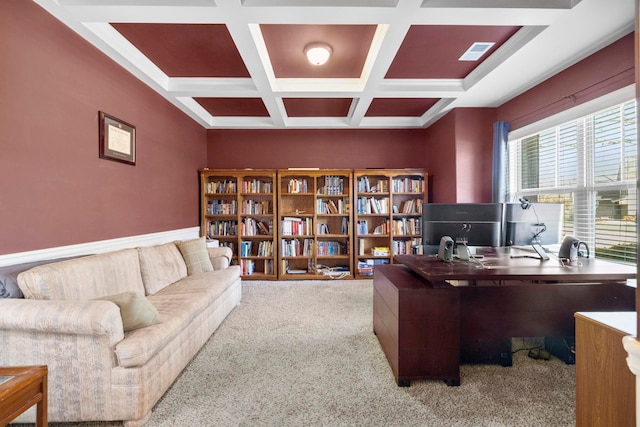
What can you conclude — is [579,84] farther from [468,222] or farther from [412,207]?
[412,207]

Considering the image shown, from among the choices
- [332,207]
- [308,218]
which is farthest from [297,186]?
[332,207]

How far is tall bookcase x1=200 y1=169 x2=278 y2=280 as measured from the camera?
461 centimetres

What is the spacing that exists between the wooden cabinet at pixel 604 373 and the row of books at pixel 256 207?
4.15m

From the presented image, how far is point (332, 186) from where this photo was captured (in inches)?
Answer: 187

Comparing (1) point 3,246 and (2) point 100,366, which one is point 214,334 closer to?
(2) point 100,366

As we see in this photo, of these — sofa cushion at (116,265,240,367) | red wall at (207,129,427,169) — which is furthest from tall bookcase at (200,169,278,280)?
sofa cushion at (116,265,240,367)

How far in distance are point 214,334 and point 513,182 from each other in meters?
4.04

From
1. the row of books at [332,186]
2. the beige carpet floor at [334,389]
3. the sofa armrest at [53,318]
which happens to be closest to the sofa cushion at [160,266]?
the beige carpet floor at [334,389]

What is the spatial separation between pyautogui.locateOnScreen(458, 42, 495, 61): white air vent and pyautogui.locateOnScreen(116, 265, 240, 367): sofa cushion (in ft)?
11.3

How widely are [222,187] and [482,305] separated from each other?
406cm

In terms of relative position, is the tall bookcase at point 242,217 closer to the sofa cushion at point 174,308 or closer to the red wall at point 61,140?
the sofa cushion at point 174,308

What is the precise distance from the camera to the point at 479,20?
2.15 meters

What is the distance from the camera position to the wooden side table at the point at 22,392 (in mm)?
1008

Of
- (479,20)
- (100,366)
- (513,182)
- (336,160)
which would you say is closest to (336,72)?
(479,20)
